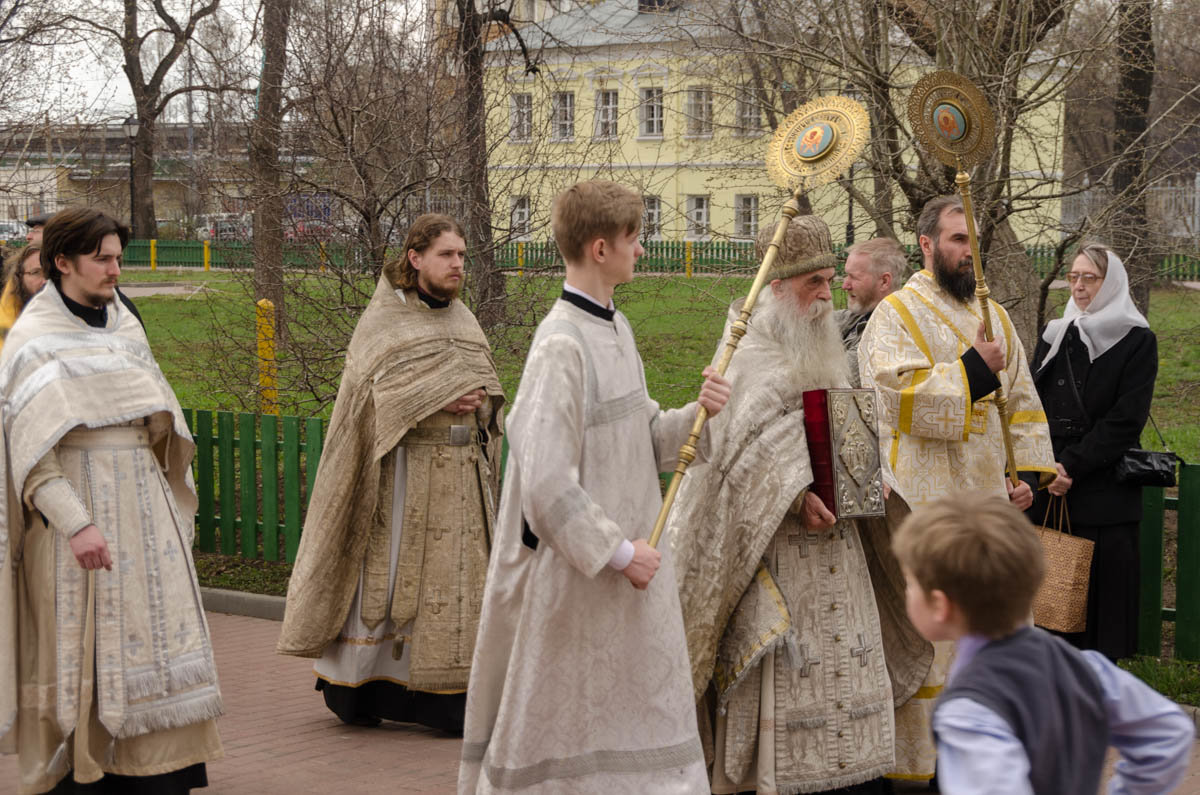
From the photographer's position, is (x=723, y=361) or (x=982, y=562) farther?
(x=723, y=361)

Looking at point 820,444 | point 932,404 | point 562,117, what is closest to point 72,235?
point 820,444

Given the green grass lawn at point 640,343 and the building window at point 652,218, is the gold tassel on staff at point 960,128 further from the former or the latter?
the building window at point 652,218

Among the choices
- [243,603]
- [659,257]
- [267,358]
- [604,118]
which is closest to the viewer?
[243,603]

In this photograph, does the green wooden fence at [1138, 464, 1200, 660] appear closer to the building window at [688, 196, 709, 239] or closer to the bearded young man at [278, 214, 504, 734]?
the bearded young man at [278, 214, 504, 734]

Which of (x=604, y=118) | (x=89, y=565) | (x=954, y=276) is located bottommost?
(x=89, y=565)

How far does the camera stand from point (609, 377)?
4277 mm

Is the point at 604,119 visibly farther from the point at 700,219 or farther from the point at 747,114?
the point at 700,219

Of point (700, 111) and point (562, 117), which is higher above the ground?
point (700, 111)

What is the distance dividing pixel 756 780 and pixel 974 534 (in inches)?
104

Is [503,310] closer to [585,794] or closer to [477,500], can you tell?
[477,500]

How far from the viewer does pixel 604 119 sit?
1127 cm

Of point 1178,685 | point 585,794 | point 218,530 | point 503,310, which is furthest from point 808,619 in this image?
point 218,530

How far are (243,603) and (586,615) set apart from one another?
566cm

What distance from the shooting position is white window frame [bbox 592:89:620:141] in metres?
10.7
